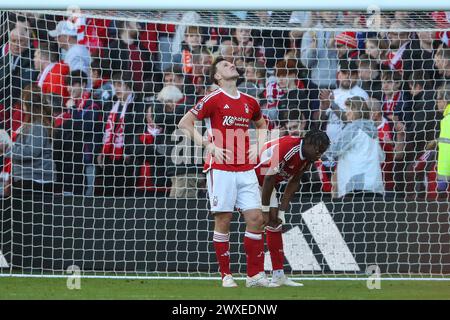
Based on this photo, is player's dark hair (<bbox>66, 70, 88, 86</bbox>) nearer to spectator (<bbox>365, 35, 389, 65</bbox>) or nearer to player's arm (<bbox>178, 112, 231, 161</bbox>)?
player's arm (<bbox>178, 112, 231, 161</bbox>)

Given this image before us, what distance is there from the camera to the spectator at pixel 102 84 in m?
12.1

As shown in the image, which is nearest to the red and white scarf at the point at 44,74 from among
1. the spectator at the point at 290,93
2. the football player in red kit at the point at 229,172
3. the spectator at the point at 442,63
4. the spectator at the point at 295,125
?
the spectator at the point at 290,93

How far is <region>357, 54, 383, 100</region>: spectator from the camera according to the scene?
1238cm

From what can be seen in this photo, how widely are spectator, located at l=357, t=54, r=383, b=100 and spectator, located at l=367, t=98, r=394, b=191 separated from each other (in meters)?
0.18

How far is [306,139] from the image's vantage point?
32.2 ft

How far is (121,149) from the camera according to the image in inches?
473

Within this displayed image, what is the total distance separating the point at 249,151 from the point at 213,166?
0.40 meters

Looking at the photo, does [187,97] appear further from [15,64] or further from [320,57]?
[15,64]

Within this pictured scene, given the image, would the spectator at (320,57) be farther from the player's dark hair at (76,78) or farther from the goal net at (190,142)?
the player's dark hair at (76,78)

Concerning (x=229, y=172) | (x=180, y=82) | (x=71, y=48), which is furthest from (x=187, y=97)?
(x=229, y=172)

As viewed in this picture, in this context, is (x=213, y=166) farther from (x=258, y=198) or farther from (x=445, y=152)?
(x=445, y=152)

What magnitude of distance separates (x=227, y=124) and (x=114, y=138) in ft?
8.84

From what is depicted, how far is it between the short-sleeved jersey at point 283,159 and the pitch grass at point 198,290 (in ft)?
3.64

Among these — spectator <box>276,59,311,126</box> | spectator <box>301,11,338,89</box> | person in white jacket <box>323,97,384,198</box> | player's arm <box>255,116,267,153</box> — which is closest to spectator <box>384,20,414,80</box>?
spectator <box>301,11,338,89</box>
